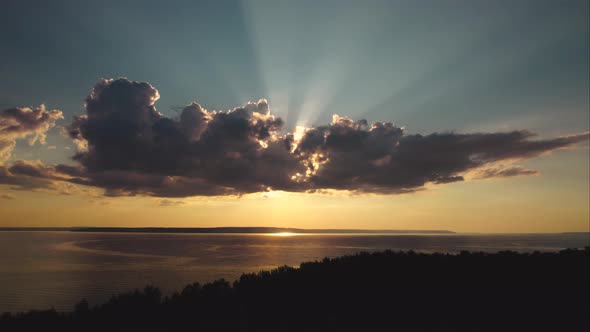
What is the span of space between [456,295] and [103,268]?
56382mm

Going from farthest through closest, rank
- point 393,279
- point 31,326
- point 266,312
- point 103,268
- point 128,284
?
point 103,268, point 128,284, point 393,279, point 266,312, point 31,326

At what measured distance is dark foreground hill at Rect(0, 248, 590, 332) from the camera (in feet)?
68.8

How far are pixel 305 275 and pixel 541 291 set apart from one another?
17996mm

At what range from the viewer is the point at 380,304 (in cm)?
2478

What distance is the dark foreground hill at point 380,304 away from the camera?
21.0 m

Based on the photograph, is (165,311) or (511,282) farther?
(511,282)

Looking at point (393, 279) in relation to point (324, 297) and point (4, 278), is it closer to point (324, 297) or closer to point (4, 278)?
point (324, 297)

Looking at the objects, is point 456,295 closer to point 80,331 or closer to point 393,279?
point 393,279

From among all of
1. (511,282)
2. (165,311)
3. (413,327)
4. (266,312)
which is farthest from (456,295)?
(165,311)

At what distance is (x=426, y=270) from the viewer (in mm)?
32125

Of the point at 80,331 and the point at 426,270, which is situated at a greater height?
the point at 426,270

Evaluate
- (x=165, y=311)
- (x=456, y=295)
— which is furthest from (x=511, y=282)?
(x=165, y=311)

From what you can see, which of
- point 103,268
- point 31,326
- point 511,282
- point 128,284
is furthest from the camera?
point 103,268

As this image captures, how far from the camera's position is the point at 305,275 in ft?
114
